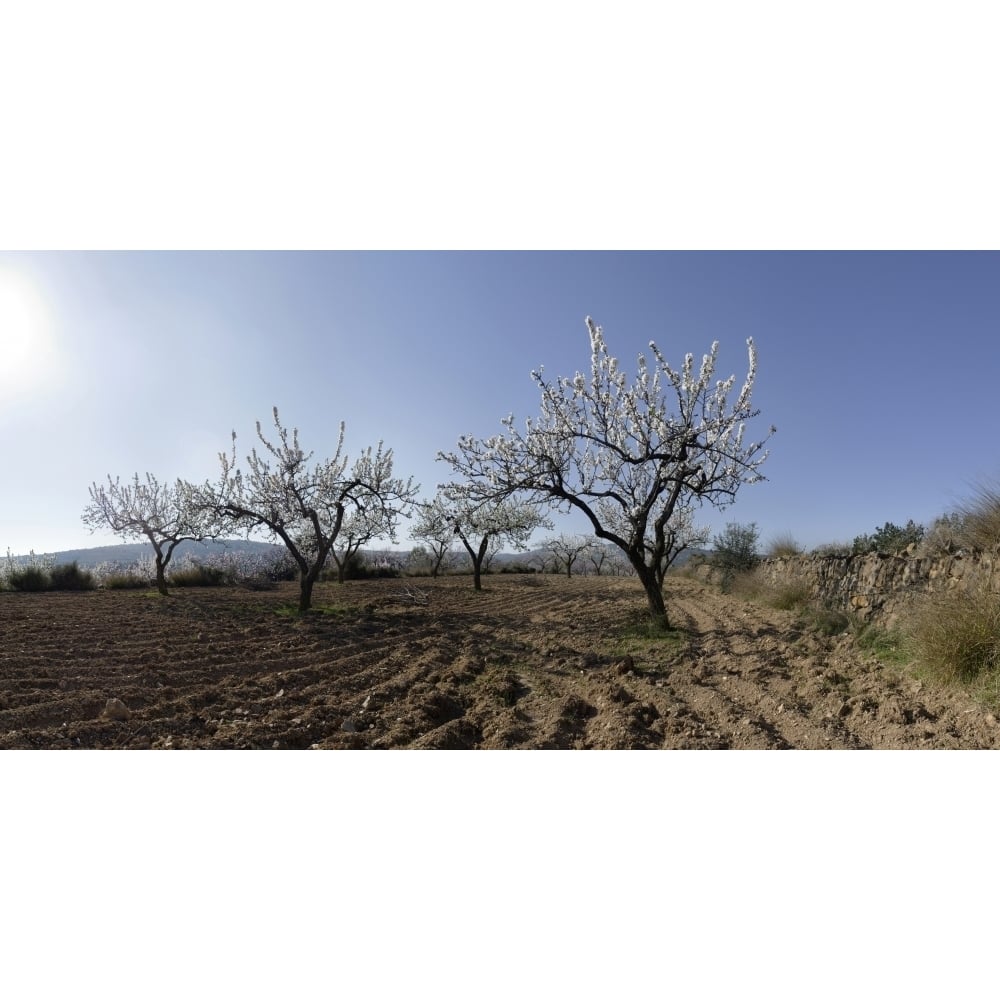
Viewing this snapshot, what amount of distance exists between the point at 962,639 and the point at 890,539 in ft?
21.8

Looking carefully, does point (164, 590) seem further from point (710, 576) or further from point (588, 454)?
point (710, 576)

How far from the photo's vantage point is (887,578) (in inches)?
269

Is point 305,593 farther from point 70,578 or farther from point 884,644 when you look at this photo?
point 70,578

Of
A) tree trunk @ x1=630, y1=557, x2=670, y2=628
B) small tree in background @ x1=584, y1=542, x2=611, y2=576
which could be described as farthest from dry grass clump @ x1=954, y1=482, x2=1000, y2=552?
small tree in background @ x1=584, y1=542, x2=611, y2=576

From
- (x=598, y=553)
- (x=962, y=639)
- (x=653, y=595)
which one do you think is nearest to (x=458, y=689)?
(x=653, y=595)

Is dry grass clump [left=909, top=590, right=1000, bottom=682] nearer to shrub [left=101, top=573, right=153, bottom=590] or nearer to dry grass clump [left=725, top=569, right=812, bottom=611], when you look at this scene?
dry grass clump [left=725, top=569, right=812, bottom=611]

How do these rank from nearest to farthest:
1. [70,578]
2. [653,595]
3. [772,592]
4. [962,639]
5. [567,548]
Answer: [962,639]
[653,595]
[772,592]
[70,578]
[567,548]

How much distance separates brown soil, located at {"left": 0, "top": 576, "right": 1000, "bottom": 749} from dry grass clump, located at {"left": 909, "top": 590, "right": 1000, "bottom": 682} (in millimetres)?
222

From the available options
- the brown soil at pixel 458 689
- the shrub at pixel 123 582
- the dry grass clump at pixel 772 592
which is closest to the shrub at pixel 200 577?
the shrub at pixel 123 582

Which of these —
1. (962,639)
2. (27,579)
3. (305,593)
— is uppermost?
(962,639)

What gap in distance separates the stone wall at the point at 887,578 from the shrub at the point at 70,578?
19.9m

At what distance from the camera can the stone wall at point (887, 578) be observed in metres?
5.30

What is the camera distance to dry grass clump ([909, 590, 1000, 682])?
395 centimetres

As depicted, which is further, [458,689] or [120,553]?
[120,553]
